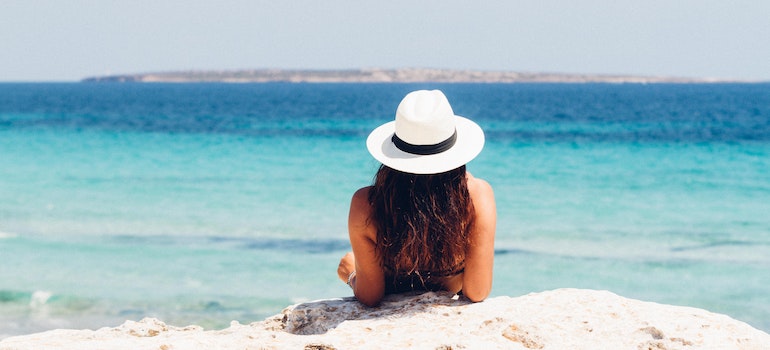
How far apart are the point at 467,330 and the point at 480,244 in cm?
39

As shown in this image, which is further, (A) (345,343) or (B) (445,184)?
(B) (445,184)

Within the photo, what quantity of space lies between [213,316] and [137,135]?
1860 centimetres

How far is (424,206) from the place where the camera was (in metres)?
2.82

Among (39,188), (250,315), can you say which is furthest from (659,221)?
(39,188)

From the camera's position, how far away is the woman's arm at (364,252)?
2.91 metres

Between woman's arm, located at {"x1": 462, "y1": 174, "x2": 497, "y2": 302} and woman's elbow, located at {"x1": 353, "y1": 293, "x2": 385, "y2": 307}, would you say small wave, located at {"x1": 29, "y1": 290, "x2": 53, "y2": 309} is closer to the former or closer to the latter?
woman's elbow, located at {"x1": 353, "y1": 293, "x2": 385, "y2": 307}

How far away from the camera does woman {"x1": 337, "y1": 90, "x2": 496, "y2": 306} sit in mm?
2766

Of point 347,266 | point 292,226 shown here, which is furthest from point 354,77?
point 347,266

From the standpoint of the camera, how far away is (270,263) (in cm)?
762

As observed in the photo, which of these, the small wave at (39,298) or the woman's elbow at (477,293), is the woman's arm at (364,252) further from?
the small wave at (39,298)

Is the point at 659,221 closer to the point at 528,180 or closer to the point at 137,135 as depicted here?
the point at 528,180

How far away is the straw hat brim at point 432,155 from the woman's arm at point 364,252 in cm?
19

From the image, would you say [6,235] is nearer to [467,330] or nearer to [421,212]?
[421,212]

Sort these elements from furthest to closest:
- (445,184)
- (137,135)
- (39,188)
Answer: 1. (137,135)
2. (39,188)
3. (445,184)
